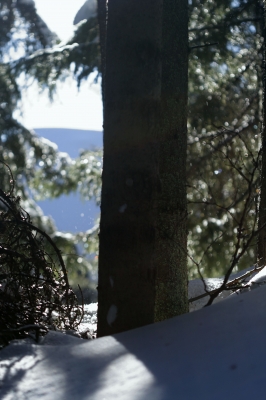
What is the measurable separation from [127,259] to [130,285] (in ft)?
0.52

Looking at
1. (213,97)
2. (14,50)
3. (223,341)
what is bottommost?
(223,341)

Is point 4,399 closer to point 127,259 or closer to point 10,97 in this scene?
point 127,259

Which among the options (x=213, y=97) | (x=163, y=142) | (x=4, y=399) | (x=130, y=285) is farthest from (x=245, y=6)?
(x=4, y=399)

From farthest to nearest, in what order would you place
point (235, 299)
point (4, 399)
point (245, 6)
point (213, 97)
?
point (213, 97) < point (245, 6) < point (235, 299) < point (4, 399)

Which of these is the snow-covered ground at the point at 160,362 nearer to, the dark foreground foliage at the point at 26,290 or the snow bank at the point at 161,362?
the snow bank at the point at 161,362

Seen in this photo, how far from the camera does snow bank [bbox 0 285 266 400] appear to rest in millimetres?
1956

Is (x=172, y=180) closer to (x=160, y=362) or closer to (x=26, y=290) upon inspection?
(x=26, y=290)

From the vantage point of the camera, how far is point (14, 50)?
10.3 m

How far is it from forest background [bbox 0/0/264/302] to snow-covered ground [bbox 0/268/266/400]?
4627mm

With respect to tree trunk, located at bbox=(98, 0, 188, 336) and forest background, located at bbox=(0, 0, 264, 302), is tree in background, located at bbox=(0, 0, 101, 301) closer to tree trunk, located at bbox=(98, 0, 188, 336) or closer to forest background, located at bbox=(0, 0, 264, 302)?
forest background, located at bbox=(0, 0, 264, 302)

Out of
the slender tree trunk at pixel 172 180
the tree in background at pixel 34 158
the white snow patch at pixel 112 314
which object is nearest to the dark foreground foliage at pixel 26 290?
the white snow patch at pixel 112 314

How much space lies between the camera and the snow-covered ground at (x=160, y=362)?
1956 millimetres

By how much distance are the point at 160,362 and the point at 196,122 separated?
704cm

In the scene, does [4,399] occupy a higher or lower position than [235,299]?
lower
